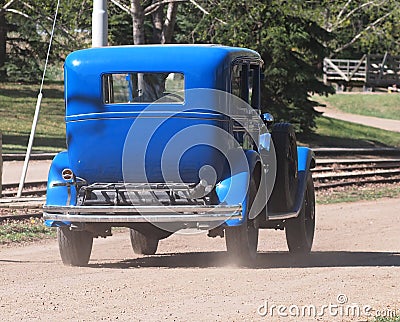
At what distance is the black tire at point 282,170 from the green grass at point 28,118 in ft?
48.5

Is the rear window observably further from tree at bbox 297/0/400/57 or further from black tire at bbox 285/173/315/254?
tree at bbox 297/0/400/57

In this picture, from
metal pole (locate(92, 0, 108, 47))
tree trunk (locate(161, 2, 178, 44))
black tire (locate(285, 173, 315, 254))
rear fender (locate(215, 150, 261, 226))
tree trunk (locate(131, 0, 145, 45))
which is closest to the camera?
rear fender (locate(215, 150, 261, 226))

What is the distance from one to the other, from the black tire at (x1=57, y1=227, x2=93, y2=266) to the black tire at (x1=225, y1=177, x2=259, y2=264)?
5.49 feet

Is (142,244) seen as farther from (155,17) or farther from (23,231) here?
(155,17)

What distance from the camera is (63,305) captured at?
815 cm

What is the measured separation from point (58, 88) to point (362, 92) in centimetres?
2033

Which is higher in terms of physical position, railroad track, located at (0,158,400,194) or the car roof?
the car roof

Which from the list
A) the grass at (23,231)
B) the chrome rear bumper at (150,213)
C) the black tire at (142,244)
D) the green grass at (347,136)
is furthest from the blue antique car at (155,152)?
the green grass at (347,136)

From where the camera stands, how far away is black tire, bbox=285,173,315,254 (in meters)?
12.5

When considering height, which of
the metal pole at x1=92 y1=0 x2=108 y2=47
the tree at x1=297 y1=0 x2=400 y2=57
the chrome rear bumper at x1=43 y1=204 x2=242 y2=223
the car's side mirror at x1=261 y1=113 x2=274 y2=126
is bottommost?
the tree at x1=297 y1=0 x2=400 y2=57

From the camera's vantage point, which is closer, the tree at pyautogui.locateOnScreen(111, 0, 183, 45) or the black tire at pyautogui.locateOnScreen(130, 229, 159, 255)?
the black tire at pyautogui.locateOnScreen(130, 229, 159, 255)

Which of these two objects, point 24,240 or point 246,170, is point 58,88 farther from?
point 246,170

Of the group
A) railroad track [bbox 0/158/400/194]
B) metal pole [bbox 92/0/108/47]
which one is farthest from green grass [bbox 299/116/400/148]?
metal pole [bbox 92/0/108/47]

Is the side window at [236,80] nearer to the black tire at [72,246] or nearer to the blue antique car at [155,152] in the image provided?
the blue antique car at [155,152]
